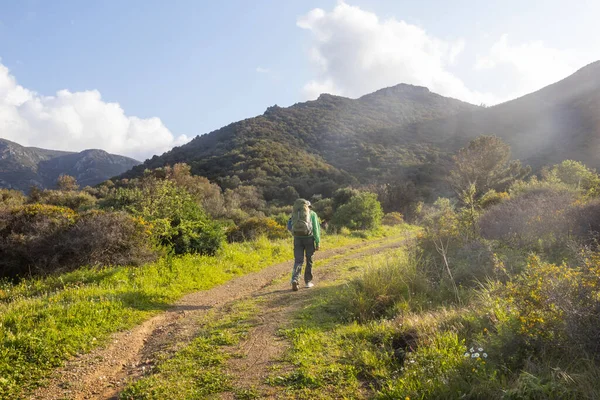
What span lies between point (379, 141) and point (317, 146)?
12.7m

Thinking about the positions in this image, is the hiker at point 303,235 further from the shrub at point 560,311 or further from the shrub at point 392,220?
the shrub at point 392,220

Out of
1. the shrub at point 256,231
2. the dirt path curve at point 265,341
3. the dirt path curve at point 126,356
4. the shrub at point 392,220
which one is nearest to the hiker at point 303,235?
→ the dirt path curve at point 265,341

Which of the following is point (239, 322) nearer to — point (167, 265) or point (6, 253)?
point (167, 265)

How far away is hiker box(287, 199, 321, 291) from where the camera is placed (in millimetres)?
7547

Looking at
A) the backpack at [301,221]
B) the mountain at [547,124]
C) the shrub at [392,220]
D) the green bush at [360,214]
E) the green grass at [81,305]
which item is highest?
the mountain at [547,124]

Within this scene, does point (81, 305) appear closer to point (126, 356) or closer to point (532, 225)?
point (126, 356)

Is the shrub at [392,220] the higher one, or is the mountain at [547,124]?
the mountain at [547,124]

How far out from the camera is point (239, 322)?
5.34m

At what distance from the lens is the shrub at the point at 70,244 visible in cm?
857

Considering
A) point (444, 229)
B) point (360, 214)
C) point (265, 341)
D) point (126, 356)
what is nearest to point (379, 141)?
point (360, 214)

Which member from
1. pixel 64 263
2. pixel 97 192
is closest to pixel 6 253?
pixel 64 263

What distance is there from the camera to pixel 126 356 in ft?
14.3

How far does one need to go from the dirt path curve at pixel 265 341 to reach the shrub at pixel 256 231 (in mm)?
9118

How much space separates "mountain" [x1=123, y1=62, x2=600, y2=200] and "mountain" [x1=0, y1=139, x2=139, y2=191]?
1471 inches
